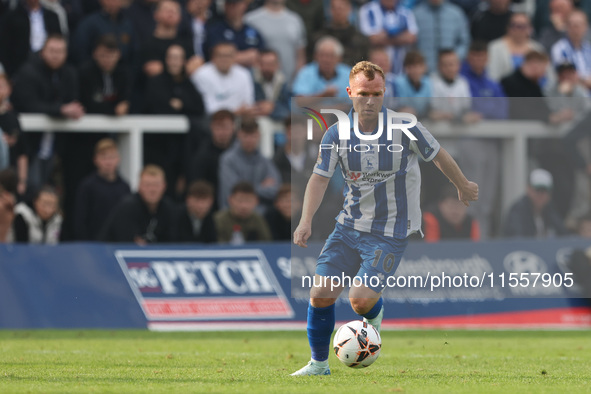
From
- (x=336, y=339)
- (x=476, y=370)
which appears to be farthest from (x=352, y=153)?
A: (x=476, y=370)

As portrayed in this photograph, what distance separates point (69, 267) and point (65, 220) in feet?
6.56

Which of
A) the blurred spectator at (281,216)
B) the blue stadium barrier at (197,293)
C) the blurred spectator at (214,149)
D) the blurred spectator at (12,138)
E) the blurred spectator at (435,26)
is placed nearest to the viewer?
the blue stadium barrier at (197,293)

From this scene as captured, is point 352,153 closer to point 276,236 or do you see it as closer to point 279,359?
point 279,359

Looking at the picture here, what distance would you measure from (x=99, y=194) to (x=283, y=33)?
4.23 m

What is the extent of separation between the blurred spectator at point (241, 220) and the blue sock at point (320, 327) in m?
6.43

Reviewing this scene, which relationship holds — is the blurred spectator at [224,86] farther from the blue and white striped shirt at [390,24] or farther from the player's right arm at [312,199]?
the player's right arm at [312,199]

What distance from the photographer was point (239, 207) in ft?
48.0

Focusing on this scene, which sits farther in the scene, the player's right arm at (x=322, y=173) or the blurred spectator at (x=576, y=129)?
the blurred spectator at (x=576, y=129)

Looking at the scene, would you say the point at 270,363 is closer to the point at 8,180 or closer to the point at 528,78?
the point at 8,180

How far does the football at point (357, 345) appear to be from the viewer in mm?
8148

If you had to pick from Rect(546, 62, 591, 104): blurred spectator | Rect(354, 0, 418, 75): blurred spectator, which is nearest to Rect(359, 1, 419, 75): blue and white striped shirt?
Rect(354, 0, 418, 75): blurred spectator

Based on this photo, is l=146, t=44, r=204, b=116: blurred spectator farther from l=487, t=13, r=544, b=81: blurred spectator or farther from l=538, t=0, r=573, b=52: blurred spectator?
l=538, t=0, r=573, b=52: blurred spectator

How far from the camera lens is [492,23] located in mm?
18562

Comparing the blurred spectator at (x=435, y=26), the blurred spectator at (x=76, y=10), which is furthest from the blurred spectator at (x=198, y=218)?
the blurred spectator at (x=435, y=26)
